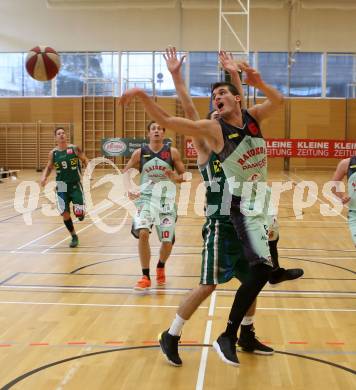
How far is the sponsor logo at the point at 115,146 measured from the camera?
89.1 feet

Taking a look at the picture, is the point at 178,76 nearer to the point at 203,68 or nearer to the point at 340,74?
the point at 203,68

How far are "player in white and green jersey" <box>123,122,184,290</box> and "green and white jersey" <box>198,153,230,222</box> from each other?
243cm

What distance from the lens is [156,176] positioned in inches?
289

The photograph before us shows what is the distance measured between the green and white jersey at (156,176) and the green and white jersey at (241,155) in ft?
9.86

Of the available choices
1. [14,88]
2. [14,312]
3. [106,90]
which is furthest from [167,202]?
[14,88]

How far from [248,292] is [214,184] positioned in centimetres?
89

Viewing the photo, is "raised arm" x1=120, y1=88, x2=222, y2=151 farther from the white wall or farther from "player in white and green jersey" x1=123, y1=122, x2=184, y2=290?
the white wall

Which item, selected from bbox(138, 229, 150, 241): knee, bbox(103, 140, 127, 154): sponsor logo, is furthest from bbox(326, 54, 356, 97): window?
bbox(138, 229, 150, 241): knee

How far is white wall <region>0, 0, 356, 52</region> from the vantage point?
29016 mm

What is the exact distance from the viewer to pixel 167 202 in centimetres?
730

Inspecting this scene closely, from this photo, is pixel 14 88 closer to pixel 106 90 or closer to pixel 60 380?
pixel 106 90

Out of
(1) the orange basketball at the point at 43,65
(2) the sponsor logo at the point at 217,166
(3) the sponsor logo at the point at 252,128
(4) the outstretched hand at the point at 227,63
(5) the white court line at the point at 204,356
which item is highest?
(1) the orange basketball at the point at 43,65

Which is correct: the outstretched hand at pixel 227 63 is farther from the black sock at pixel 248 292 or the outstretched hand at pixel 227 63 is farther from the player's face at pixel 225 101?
the black sock at pixel 248 292

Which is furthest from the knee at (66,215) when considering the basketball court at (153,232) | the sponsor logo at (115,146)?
the sponsor logo at (115,146)
